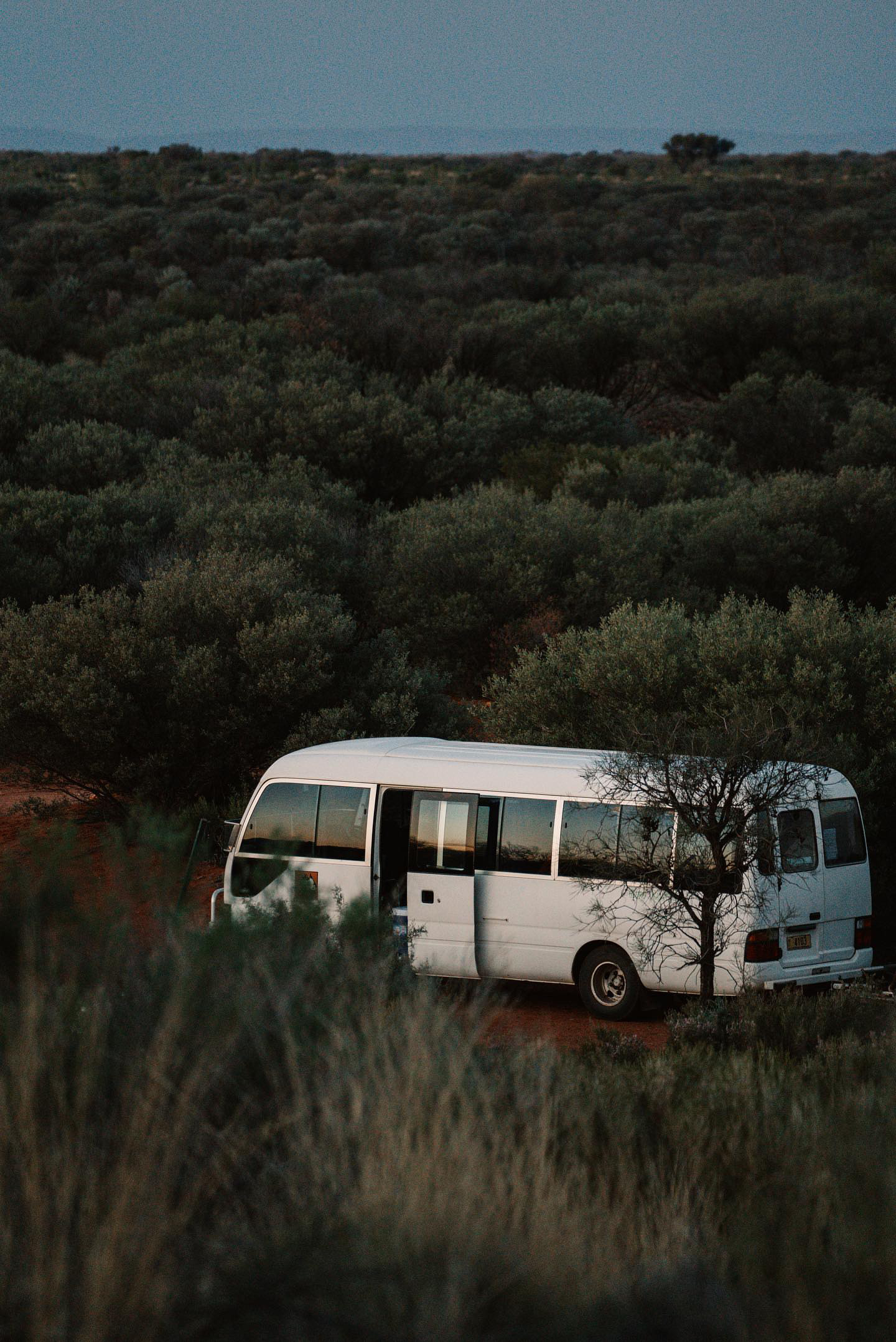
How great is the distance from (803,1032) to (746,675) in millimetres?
5695

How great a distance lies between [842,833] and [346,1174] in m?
6.97

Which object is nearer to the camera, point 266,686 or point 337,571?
point 266,686

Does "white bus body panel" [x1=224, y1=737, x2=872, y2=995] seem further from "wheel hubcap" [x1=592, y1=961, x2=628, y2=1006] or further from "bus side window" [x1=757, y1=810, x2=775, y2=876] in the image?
"bus side window" [x1=757, y1=810, x2=775, y2=876]

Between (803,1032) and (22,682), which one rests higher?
(22,682)

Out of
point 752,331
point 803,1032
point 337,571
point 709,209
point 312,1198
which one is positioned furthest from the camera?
point 709,209

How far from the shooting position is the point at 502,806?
9875 millimetres

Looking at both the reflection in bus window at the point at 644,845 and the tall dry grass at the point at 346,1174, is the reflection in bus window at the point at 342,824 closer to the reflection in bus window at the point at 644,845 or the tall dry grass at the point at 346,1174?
the reflection in bus window at the point at 644,845

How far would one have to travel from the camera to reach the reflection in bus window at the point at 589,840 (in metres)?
9.57

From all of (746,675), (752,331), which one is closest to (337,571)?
(746,675)

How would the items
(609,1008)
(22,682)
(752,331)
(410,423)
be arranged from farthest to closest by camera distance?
(752,331) → (410,423) → (22,682) → (609,1008)

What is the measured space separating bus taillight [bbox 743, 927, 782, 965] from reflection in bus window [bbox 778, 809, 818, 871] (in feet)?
1.54

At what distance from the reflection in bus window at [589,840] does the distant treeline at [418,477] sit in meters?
1.73

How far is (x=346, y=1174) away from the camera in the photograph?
3.43 m

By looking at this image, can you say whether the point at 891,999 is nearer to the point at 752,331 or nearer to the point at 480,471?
the point at 480,471
